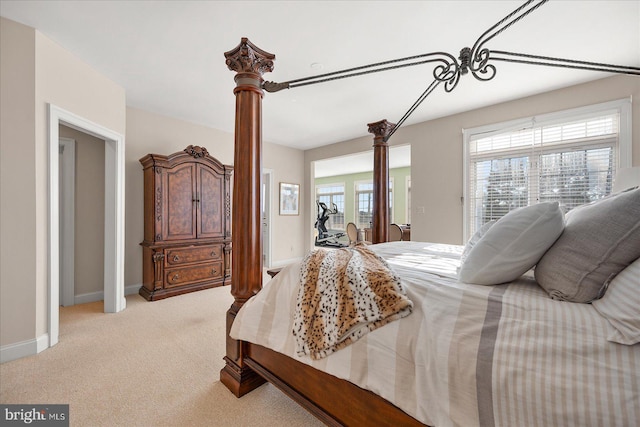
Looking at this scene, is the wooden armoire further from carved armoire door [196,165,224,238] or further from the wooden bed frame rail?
the wooden bed frame rail

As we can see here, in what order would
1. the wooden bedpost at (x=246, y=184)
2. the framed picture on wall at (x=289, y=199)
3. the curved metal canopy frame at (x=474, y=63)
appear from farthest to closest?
the framed picture on wall at (x=289, y=199) < the wooden bedpost at (x=246, y=184) < the curved metal canopy frame at (x=474, y=63)

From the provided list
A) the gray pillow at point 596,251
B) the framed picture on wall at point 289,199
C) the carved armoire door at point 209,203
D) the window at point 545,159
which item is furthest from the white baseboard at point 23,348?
the window at point 545,159

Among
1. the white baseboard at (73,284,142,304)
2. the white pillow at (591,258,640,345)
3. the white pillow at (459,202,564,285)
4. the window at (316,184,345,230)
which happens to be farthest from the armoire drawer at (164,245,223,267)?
the window at (316,184,345,230)

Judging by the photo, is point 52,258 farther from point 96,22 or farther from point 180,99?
point 180,99

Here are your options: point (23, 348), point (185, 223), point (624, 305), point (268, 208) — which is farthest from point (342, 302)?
point (268, 208)

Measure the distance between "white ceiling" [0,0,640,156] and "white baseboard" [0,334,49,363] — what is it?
252 centimetres

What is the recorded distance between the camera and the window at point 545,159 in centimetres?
290

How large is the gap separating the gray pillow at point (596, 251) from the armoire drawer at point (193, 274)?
3941mm

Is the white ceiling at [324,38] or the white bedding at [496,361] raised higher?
the white ceiling at [324,38]

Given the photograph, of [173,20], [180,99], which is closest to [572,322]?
[173,20]

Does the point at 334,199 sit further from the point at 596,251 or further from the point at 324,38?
the point at 596,251

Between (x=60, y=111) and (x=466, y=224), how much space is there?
4679 millimetres

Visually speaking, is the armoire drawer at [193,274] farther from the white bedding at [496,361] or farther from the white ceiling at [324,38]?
the white bedding at [496,361]

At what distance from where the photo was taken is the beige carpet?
1.51 meters
